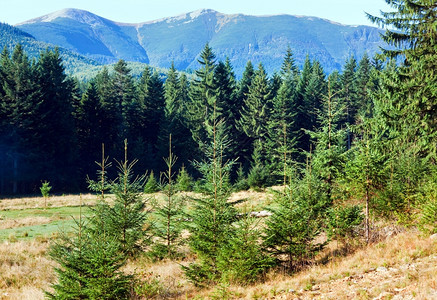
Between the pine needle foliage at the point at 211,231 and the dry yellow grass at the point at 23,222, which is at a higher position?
the pine needle foliage at the point at 211,231

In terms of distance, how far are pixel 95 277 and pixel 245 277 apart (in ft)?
15.0

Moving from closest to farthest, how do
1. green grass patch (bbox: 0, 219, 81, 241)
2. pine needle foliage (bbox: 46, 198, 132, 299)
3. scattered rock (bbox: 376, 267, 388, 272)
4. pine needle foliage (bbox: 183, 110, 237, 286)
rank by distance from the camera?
A: 1. pine needle foliage (bbox: 46, 198, 132, 299)
2. scattered rock (bbox: 376, 267, 388, 272)
3. pine needle foliage (bbox: 183, 110, 237, 286)
4. green grass patch (bbox: 0, 219, 81, 241)

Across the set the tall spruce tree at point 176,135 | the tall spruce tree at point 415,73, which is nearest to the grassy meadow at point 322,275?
the tall spruce tree at point 415,73

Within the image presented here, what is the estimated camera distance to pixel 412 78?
732 inches

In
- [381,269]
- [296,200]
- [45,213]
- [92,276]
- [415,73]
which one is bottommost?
[45,213]

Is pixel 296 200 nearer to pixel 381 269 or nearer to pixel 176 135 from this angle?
pixel 381 269

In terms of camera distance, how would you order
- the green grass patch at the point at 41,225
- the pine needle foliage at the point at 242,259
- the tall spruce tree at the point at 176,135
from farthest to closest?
the tall spruce tree at the point at 176,135, the green grass patch at the point at 41,225, the pine needle foliage at the point at 242,259

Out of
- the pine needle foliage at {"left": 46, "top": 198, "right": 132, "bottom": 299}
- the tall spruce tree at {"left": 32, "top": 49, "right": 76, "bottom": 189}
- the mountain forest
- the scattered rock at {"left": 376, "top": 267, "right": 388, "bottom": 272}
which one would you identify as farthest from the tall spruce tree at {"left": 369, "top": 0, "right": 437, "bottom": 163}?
the tall spruce tree at {"left": 32, "top": 49, "right": 76, "bottom": 189}

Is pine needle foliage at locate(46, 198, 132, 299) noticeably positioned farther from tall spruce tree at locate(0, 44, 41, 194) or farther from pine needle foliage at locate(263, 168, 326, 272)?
tall spruce tree at locate(0, 44, 41, 194)

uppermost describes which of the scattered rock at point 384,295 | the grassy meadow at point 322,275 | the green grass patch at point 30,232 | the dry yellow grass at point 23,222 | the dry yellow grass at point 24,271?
the scattered rock at point 384,295

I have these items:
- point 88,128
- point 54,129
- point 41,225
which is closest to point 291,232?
point 41,225

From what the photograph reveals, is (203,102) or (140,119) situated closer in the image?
(203,102)

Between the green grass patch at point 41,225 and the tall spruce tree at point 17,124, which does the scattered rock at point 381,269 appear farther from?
the tall spruce tree at point 17,124

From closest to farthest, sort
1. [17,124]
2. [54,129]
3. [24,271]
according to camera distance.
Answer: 1. [24,271]
2. [17,124]
3. [54,129]
